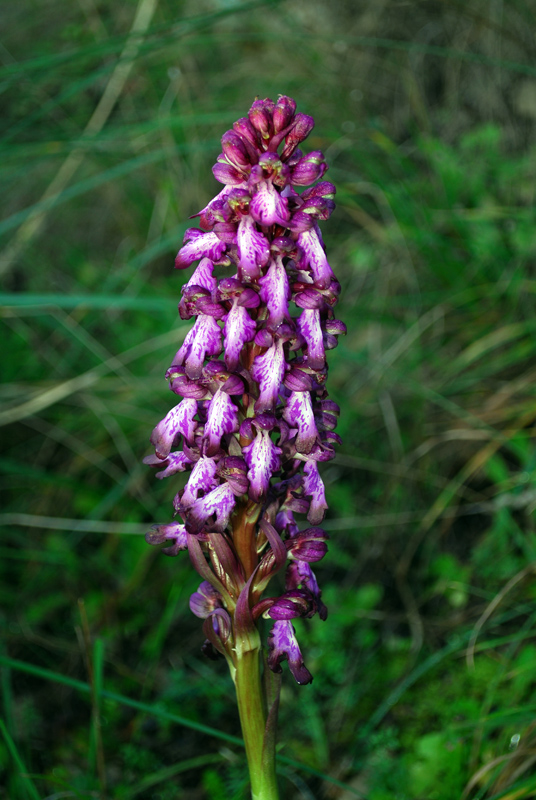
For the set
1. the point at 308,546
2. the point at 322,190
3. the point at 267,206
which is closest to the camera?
the point at 267,206

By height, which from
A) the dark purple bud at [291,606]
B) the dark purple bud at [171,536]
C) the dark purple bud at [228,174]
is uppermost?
the dark purple bud at [228,174]

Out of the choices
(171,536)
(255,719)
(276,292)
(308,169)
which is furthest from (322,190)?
(255,719)

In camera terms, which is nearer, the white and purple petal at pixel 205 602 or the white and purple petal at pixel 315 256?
the white and purple petal at pixel 315 256

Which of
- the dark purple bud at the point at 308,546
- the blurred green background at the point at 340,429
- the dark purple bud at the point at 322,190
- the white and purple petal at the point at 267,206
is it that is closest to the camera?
the white and purple petal at the point at 267,206

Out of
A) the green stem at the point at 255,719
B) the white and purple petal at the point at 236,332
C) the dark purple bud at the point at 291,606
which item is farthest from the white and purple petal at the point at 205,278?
the green stem at the point at 255,719

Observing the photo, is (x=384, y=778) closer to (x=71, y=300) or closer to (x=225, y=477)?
(x=225, y=477)

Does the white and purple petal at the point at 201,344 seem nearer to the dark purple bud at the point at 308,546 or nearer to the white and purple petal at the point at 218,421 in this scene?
the white and purple petal at the point at 218,421

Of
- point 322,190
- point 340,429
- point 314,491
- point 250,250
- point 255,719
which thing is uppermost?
point 340,429

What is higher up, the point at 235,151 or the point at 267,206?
the point at 235,151

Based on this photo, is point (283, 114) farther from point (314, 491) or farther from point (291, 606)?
point (291, 606)
